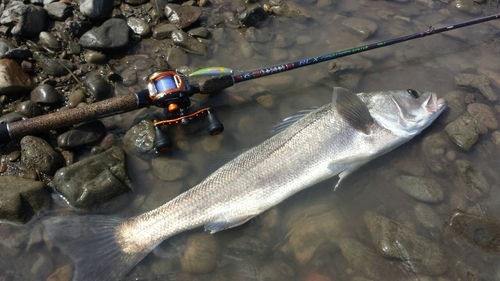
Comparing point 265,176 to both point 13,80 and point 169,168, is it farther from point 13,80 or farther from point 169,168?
point 13,80

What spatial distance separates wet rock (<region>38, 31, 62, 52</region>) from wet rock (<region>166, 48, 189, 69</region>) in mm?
1616

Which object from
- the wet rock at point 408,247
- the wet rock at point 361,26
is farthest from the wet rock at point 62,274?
the wet rock at point 361,26

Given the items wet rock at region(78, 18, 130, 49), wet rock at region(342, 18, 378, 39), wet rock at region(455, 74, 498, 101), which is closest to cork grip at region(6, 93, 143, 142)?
wet rock at region(78, 18, 130, 49)

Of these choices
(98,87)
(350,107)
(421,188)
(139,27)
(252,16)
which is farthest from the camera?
(252,16)

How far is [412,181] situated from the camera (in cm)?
442

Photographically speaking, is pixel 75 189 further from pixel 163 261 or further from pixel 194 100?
pixel 194 100

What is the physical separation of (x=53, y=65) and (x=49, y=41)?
1.62 feet

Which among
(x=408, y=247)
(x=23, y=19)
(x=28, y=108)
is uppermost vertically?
(x=23, y=19)

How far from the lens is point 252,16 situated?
575 centimetres

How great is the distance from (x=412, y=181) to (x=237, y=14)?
3875mm

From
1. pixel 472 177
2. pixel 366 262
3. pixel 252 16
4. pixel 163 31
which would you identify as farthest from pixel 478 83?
pixel 163 31

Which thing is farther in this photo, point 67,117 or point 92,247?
point 67,117

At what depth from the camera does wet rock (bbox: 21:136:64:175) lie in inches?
157

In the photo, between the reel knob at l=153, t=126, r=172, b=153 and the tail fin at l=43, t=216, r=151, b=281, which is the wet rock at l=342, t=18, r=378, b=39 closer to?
the reel knob at l=153, t=126, r=172, b=153
